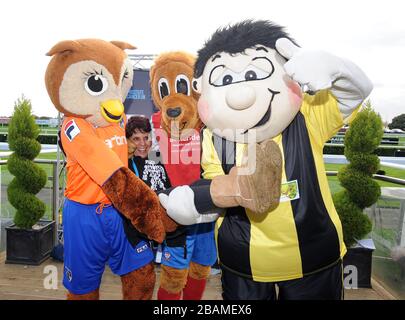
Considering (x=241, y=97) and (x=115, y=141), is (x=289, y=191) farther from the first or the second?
(x=115, y=141)

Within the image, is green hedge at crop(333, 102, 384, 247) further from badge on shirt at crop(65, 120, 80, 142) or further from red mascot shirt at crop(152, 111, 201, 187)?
badge on shirt at crop(65, 120, 80, 142)

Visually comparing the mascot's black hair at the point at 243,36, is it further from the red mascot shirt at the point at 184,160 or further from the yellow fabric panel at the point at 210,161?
the red mascot shirt at the point at 184,160

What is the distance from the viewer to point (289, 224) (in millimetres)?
1534

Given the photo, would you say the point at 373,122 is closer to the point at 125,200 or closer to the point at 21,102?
the point at 125,200

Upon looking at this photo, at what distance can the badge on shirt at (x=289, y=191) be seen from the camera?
1.53 m

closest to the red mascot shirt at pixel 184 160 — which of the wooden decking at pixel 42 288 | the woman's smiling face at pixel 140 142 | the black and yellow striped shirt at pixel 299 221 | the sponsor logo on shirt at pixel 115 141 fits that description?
the woman's smiling face at pixel 140 142

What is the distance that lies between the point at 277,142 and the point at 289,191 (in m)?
0.23

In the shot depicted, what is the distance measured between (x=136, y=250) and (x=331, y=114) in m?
1.38

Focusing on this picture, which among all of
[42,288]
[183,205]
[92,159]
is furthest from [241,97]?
[42,288]

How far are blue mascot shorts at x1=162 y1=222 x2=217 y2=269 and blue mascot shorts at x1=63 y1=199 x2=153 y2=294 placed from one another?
367 millimetres

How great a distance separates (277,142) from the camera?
158 centimetres

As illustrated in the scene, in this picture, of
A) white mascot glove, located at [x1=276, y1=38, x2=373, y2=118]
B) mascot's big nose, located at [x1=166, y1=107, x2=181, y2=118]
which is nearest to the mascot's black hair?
white mascot glove, located at [x1=276, y1=38, x2=373, y2=118]

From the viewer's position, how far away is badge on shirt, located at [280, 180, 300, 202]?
1531 millimetres
